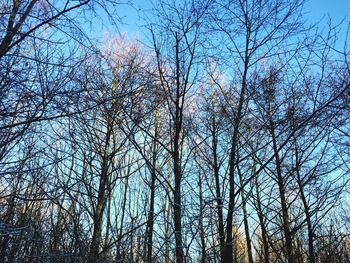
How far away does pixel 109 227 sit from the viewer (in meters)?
6.76

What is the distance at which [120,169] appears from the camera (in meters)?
7.43

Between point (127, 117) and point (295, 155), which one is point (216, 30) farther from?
point (295, 155)

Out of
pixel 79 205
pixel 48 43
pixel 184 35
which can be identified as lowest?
pixel 79 205

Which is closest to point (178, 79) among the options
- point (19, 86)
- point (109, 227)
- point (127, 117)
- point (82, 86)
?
point (127, 117)

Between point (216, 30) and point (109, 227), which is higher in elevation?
point (216, 30)

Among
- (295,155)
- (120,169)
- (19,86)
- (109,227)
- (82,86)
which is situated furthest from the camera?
(295,155)

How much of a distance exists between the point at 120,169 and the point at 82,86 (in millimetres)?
3712

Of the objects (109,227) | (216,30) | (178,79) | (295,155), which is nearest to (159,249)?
(109,227)

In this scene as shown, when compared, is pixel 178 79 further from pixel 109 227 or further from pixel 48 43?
Result: pixel 109 227

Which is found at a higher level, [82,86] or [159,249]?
[82,86]

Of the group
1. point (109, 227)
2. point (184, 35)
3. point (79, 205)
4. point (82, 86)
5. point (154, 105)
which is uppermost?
point (184, 35)

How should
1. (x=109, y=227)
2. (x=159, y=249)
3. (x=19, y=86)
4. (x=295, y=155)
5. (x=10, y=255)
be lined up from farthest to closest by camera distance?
(x=295, y=155) < (x=109, y=227) < (x=10, y=255) < (x=159, y=249) < (x=19, y=86)

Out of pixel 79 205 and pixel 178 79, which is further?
pixel 79 205

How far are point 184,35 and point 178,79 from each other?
743 mm
